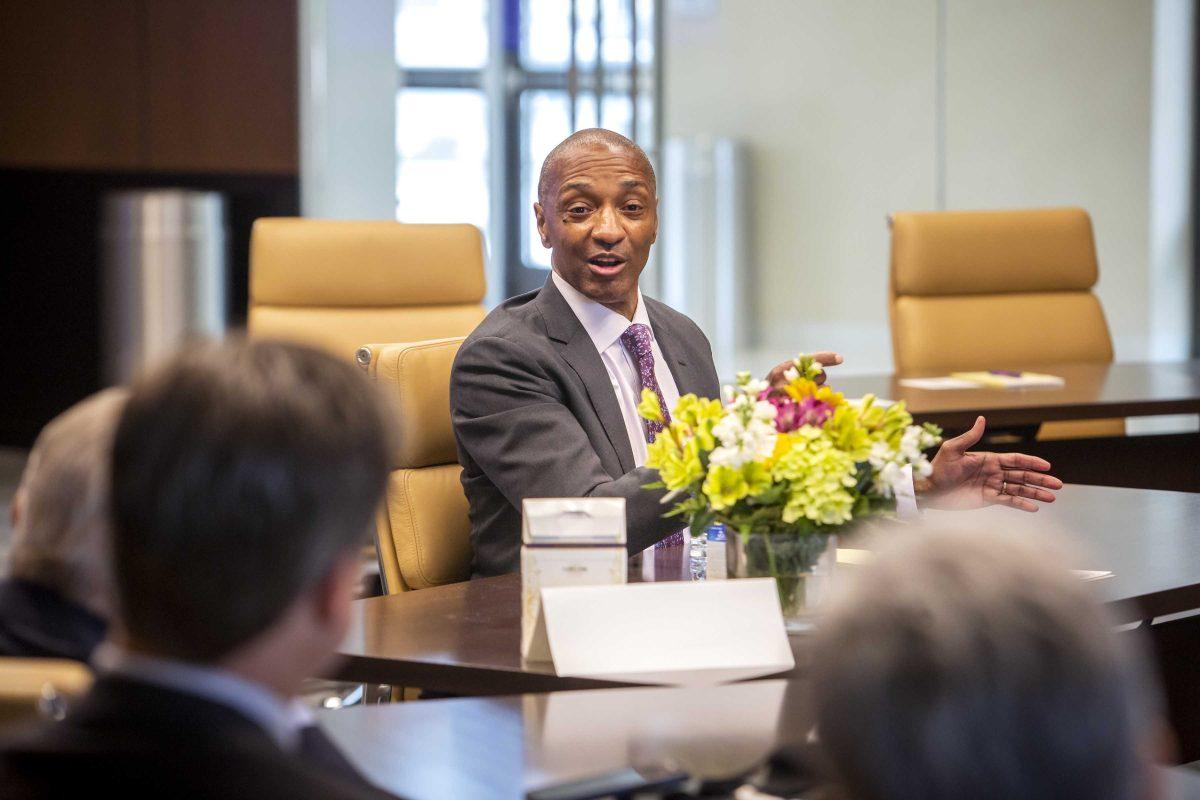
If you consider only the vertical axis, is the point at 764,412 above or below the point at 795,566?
above

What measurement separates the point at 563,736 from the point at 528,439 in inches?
36.4

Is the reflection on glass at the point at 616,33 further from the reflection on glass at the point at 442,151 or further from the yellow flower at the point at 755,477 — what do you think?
the yellow flower at the point at 755,477

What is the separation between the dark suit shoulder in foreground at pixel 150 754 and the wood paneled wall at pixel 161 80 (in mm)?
6555

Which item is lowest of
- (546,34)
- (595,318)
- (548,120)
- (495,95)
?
(595,318)

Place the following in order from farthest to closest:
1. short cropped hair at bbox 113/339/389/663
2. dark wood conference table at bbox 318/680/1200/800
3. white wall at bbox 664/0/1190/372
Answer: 1. white wall at bbox 664/0/1190/372
2. dark wood conference table at bbox 318/680/1200/800
3. short cropped hair at bbox 113/339/389/663

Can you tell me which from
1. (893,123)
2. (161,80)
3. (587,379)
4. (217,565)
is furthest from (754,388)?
(161,80)

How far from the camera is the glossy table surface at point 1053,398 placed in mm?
3283

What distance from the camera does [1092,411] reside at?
11.0 ft

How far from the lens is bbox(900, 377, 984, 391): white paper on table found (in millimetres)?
3695

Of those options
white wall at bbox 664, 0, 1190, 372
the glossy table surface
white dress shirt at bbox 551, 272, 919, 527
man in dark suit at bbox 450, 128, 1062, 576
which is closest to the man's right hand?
man in dark suit at bbox 450, 128, 1062, 576

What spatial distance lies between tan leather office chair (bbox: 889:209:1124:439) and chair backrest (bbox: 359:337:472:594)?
211 centimetres

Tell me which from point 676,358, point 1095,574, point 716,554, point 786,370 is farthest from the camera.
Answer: point 676,358

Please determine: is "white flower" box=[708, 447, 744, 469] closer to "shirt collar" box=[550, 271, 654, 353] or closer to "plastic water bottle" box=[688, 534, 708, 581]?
"plastic water bottle" box=[688, 534, 708, 581]

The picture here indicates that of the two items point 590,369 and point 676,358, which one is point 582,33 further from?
point 590,369
